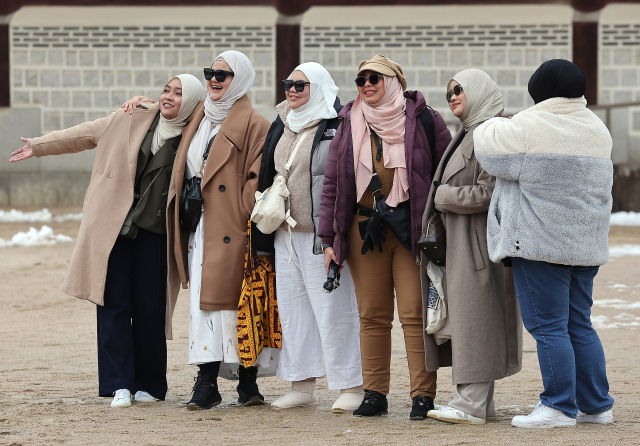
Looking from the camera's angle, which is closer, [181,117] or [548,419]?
[548,419]

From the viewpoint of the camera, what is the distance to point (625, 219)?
14.3m

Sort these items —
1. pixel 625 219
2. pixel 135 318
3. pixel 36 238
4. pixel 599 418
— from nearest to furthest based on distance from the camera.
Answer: pixel 599 418 < pixel 135 318 < pixel 36 238 < pixel 625 219

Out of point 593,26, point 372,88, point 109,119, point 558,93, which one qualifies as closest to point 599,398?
point 558,93

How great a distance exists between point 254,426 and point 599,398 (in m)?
1.60

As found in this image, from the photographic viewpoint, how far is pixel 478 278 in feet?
13.1

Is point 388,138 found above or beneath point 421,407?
above

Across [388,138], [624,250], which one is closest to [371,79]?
[388,138]

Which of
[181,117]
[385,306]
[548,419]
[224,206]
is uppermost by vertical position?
[181,117]

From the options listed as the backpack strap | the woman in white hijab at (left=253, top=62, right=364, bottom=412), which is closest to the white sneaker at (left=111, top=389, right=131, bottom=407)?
the woman in white hijab at (left=253, top=62, right=364, bottom=412)

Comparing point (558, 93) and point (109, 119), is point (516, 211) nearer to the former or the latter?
point (558, 93)

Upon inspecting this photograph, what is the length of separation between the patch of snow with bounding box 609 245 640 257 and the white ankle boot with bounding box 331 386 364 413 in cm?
775

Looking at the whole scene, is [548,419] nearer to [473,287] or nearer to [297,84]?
[473,287]

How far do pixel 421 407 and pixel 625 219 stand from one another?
1111 cm

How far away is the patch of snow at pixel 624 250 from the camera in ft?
37.6
